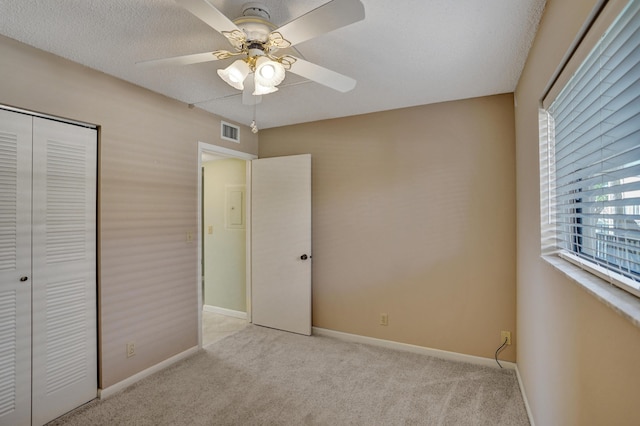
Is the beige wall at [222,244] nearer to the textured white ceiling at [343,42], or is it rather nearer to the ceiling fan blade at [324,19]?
the textured white ceiling at [343,42]

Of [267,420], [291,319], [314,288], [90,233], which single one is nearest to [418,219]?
[314,288]

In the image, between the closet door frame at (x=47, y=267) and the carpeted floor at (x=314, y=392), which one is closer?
the closet door frame at (x=47, y=267)

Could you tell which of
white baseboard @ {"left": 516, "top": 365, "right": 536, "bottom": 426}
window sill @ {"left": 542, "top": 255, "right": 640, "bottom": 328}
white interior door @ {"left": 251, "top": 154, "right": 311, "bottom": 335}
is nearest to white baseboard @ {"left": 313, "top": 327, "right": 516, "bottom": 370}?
white baseboard @ {"left": 516, "top": 365, "right": 536, "bottom": 426}

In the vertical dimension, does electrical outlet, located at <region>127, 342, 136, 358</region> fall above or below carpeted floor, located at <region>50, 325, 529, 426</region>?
above

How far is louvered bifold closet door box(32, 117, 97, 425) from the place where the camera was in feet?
6.57

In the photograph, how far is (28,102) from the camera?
6.34 feet

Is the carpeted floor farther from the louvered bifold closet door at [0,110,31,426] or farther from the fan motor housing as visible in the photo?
→ the fan motor housing

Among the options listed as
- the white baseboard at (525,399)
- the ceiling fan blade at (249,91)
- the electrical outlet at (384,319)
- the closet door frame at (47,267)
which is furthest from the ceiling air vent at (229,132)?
the white baseboard at (525,399)

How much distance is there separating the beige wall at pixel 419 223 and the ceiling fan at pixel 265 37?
5.21ft

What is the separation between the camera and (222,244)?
4.32 metres

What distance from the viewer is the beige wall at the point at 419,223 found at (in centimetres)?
271

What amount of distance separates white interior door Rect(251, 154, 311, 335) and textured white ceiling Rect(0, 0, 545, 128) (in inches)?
41.8

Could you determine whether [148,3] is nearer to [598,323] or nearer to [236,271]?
[598,323]

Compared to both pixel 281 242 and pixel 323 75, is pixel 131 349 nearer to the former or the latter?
pixel 281 242
